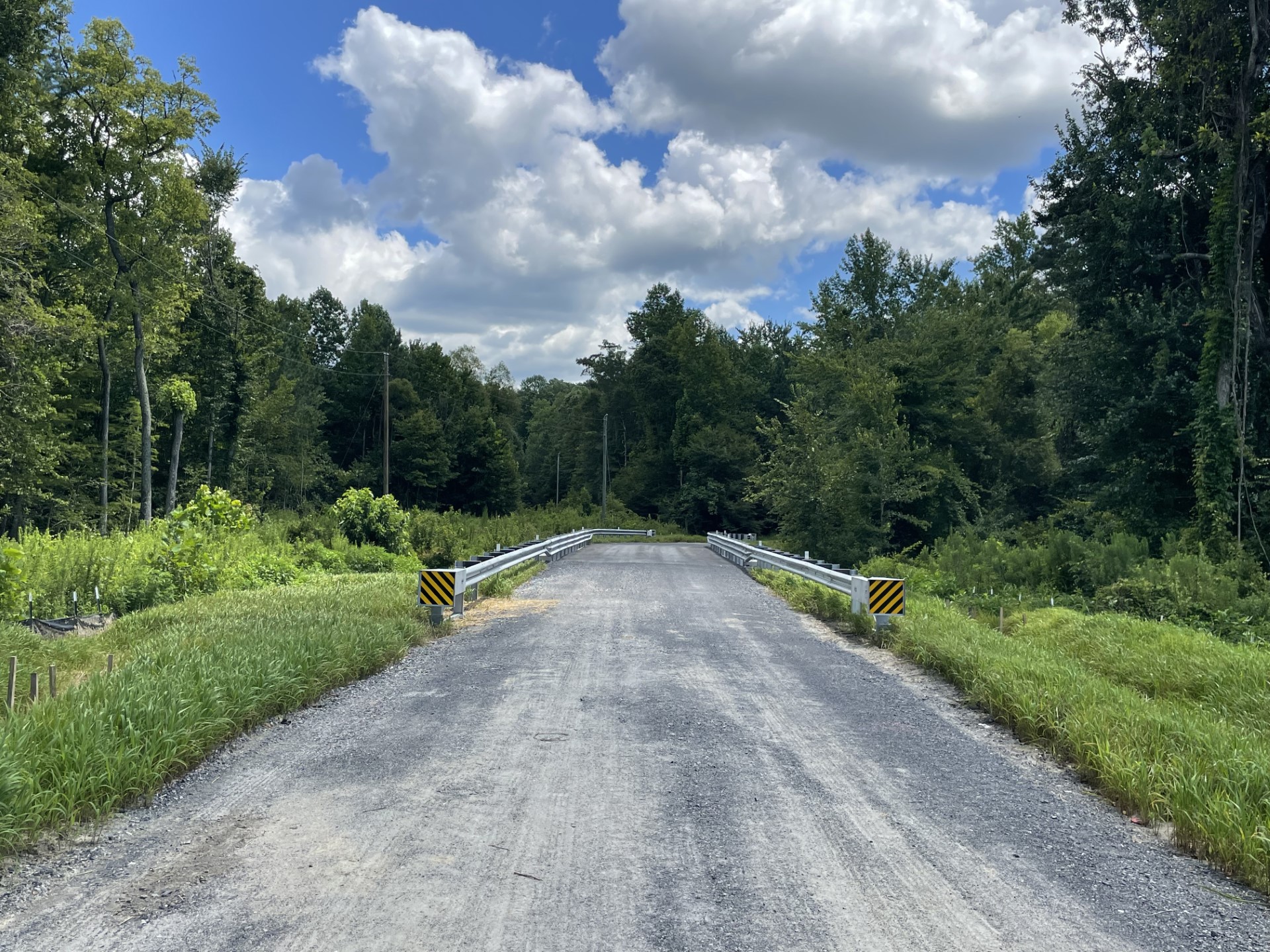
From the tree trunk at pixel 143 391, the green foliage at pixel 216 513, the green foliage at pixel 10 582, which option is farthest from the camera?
the tree trunk at pixel 143 391

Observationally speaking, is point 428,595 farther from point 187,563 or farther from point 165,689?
point 165,689

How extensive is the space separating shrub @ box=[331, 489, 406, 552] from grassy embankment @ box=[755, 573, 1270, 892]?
15.9 meters

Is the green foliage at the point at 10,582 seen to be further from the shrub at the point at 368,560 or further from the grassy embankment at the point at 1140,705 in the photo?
the grassy embankment at the point at 1140,705

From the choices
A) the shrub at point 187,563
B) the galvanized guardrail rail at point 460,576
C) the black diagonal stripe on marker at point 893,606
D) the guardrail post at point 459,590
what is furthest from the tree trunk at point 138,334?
the black diagonal stripe on marker at point 893,606

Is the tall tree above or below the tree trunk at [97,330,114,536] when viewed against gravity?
above

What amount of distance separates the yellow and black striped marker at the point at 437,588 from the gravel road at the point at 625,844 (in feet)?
14.6

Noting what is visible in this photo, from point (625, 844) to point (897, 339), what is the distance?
137 ft

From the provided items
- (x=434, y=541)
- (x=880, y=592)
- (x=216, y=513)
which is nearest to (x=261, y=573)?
(x=216, y=513)

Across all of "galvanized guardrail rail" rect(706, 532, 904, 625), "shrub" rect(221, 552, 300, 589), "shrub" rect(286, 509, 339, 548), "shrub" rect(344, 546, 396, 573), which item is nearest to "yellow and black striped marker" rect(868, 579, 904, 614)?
"galvanized guardrail rail" rect(706, 532, 904, 625)

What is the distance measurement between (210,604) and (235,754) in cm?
708

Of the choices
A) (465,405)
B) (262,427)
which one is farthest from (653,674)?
(465,405)

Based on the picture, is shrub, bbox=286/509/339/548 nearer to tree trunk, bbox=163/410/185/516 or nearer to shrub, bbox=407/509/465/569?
shrub, bbox=407/509/465/569

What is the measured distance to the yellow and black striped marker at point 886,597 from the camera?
37.9 ft

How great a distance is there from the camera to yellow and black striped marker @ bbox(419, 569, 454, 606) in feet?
39.5
